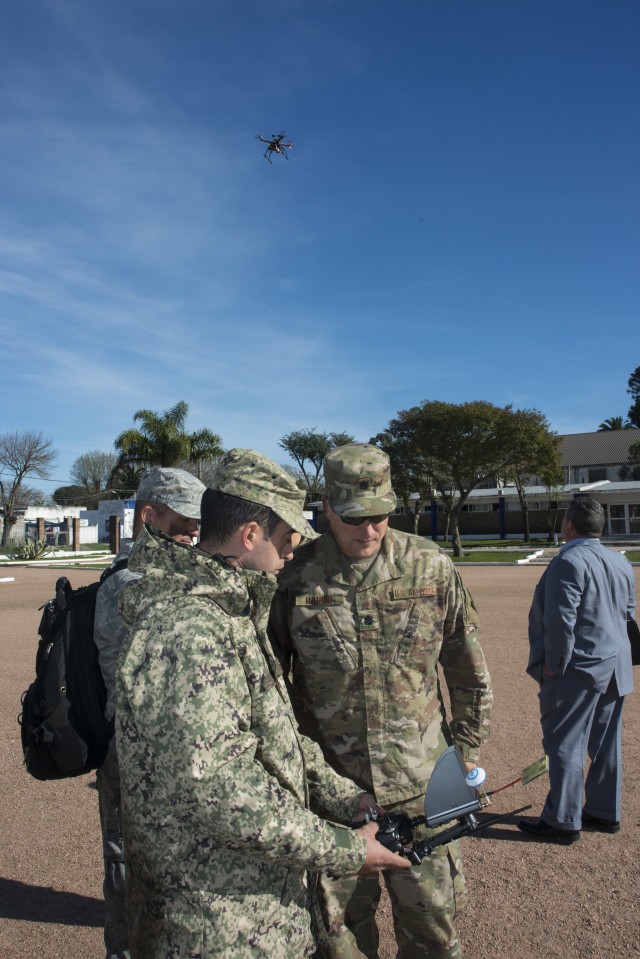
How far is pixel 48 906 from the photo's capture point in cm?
363

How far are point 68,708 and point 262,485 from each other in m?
1.50

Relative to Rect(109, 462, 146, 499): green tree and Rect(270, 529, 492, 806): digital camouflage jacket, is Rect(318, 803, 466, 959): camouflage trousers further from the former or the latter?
Rect(109, 462, 146, 499): green tree

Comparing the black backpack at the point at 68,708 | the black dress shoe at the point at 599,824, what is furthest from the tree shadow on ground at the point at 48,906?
the black dress shoe at the point at 599,824

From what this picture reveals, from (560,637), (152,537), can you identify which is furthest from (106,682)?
(560,637)

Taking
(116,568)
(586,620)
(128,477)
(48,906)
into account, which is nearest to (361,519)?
(116,568)

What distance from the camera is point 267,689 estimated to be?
1.77 meters

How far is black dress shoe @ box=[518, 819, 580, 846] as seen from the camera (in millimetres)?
A: 4191

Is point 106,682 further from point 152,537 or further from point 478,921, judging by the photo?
point 478,921

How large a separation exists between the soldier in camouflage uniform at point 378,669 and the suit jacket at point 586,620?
1.51 m

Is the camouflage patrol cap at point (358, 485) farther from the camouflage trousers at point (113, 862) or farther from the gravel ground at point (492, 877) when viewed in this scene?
the gravel ground at point (492, 877)

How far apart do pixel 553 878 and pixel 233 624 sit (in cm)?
303

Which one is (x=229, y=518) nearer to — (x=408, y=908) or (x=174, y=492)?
(x=174, y=492)

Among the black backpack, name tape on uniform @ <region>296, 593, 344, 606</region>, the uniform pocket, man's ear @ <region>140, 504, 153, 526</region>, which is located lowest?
the black backpack

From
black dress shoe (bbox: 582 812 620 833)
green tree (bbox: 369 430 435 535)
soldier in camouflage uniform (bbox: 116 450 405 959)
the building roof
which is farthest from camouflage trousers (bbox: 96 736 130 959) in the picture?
the building roof
